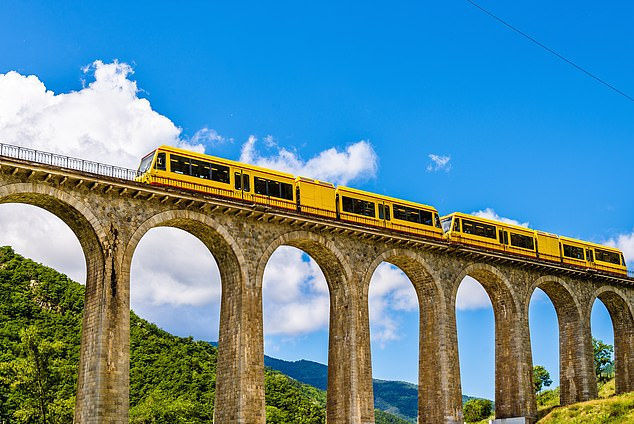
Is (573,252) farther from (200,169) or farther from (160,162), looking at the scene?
(160,162)

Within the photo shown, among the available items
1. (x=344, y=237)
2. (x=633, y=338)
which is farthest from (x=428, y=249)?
(x=633, y=338)

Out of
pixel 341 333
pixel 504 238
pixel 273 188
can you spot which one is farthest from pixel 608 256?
pixel 273 188

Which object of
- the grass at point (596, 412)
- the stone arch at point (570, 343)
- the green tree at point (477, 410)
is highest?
the stone arch at point (570, 343)

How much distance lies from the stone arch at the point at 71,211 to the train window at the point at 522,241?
1229 inches

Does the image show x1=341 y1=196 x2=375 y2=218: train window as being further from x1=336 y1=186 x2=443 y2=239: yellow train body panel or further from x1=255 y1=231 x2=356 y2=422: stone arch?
x1=255 y1=231 x2=356 y2=422: stone arch

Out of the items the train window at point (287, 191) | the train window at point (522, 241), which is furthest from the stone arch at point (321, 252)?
the train window at point (522, 241)

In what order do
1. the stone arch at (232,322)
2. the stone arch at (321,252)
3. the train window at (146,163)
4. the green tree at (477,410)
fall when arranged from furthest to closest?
the green tree at (477,410) → the stone arch at (321,252) → the train window at (146,163) → the stone arch at (232,322)

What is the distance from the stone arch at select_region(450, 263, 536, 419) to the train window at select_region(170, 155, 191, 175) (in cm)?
2126

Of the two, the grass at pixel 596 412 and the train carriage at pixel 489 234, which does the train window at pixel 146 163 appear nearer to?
the train carriage at pixel 489 234

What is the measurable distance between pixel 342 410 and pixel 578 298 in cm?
2436

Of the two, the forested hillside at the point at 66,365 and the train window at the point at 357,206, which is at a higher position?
the train window at the point at 357,206

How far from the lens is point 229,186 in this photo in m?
40.3

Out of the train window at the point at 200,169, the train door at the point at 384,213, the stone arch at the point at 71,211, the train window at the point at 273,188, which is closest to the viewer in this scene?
the stone arch at the point at 71,211

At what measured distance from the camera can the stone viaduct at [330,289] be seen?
114 ft
